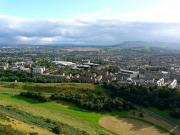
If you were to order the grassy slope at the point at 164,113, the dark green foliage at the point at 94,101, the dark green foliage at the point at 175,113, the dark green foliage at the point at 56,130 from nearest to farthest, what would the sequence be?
the dark green foliage at the point at 56,130
the grassy slope at the point at 164,113
the dark green foliage at the point at 175,113
the dark green foliage at the point at 94,101

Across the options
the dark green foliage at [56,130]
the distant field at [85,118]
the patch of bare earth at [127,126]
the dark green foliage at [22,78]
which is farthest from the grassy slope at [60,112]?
the dark green foliage at [22,78]

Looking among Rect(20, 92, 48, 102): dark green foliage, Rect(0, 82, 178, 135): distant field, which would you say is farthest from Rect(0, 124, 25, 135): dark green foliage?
Rect(20, 92, 48, 102): dark green foliage

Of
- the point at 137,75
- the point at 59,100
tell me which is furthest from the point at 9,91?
the point at 137,75

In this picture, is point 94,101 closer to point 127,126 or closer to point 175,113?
point 127,126

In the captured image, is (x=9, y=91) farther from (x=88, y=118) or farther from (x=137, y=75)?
(x=137, y=75)

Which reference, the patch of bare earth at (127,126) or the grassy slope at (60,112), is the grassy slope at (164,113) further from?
the grassy slope at (60,112)

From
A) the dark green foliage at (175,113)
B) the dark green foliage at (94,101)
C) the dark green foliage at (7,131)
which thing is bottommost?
the dark green foliage at (175,113)
